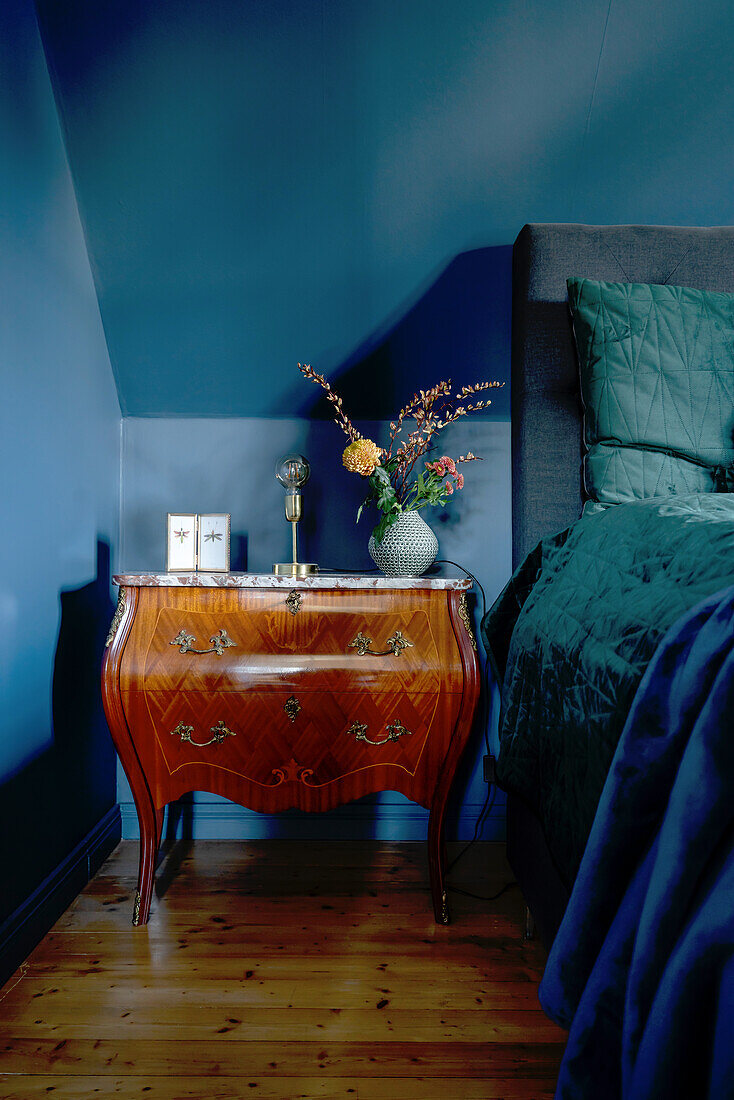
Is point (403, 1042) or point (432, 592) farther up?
point (432, 592)

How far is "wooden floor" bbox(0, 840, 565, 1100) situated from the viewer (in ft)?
2.95

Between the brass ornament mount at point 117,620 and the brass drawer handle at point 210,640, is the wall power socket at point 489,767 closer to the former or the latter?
the brass drawer handle at point 210,640

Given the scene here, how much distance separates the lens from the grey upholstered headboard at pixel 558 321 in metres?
1.41

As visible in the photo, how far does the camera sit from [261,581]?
1.30 meters

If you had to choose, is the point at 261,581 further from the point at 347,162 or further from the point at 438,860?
the point at 347,162

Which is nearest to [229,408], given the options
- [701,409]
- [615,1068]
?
[701,409]

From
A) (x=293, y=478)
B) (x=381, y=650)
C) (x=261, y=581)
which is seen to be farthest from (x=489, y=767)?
(x=293, y=478)

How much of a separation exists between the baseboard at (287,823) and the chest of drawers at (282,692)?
41 cm

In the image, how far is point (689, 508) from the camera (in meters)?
0.84

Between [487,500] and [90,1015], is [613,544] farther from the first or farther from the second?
[90,1015]

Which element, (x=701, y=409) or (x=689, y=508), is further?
(x=701, y=409)

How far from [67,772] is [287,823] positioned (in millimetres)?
605

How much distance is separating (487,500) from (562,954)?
4.41 ft

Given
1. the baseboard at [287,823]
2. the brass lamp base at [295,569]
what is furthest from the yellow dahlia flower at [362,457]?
the baseboard at [287,823]
